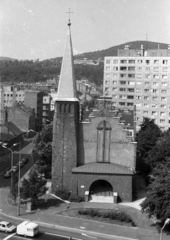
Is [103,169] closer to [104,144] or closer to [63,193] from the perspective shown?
[104,144]

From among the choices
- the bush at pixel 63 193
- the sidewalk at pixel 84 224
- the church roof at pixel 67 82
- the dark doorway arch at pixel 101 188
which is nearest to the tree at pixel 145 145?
the dark doorway arch at pixel 101 188

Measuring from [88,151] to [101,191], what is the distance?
18.6 feet

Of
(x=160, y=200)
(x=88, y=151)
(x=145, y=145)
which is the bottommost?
(x=160, y=200)

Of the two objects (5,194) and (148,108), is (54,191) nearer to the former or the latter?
(5,194)

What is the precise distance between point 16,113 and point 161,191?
225 ft

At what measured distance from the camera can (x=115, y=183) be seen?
4519 cm

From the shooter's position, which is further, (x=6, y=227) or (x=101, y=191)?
(x=101, y=191)

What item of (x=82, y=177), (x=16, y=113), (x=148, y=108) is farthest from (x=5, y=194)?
(x=148, y=108)

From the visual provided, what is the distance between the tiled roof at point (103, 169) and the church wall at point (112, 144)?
3.86ft

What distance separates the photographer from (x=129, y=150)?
4759 cm

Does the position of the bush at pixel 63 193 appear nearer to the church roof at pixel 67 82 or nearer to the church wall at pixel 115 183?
the church wall at pixel 115 183

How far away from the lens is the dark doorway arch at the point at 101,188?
46606 millimetres

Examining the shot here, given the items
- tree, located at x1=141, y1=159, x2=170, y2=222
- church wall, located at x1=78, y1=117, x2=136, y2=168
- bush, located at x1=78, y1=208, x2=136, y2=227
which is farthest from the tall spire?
tree, located at x1=141, y1=159, x2=170, y2=222

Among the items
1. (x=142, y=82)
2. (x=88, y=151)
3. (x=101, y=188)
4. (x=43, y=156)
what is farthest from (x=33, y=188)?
(x=142, y=82)
